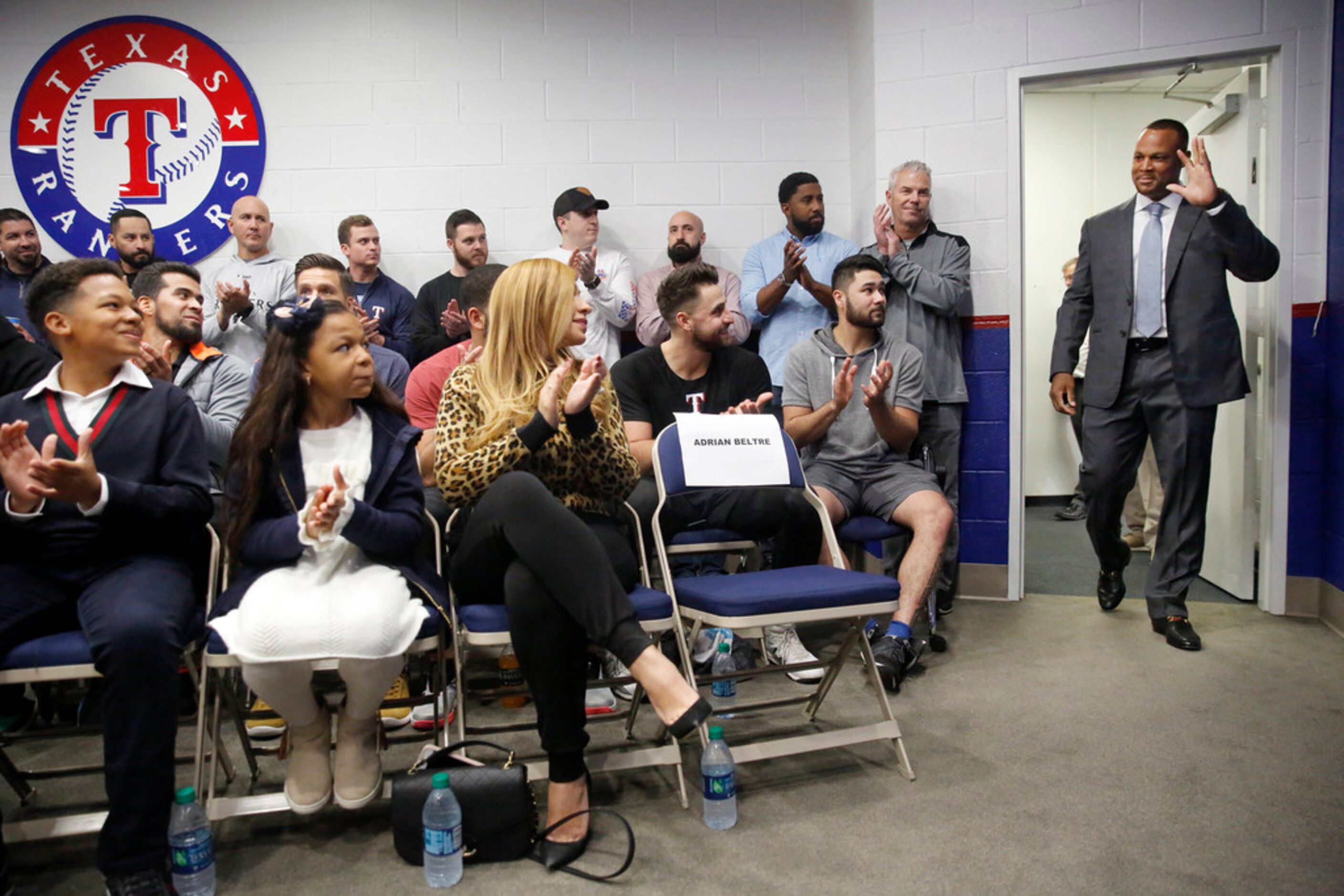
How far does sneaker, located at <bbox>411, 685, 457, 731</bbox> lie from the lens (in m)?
2.46

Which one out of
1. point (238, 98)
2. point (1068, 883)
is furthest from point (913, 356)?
point (238, 98)

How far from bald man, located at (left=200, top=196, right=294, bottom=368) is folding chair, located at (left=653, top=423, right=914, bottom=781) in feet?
6.81

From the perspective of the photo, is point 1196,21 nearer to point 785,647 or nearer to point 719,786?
point 785,647

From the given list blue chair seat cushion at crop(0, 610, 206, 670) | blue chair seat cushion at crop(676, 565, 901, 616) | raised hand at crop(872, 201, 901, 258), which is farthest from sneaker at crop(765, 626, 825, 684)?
blue chair seat cushion at crop(0, 610, 206, 670)

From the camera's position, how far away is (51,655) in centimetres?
182

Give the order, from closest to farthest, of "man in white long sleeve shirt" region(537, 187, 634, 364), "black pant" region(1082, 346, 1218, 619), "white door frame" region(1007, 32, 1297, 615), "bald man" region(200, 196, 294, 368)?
"black pant" region(1082, 346, 1218, 619) < "white door frame" region(1007, 32, 1297, 615) < "bald man" region(200, 196, 294, 368) < "man in white long sleeve shirt" region(537, 187, 634, 364)

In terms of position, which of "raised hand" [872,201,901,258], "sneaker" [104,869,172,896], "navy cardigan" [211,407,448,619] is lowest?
"sneaker" [104,869,172,896]

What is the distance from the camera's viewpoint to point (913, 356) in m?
3.40

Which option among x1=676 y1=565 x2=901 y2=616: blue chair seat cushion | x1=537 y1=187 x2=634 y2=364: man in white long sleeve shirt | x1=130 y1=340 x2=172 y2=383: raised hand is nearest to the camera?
x1=676 y1=565 x2=901 y2=616: blue chair seat cushion

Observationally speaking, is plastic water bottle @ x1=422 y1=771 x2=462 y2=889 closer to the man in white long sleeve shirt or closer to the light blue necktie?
the man in white long sleeve shirt

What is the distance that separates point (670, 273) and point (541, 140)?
0.95 meters

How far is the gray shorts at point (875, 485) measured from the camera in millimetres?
3170

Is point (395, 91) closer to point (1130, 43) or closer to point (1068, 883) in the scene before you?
point (1130, 43)

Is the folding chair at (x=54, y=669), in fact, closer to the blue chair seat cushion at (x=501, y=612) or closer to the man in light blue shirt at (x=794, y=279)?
the blue chair seat cushion at (x=501, y=612)
